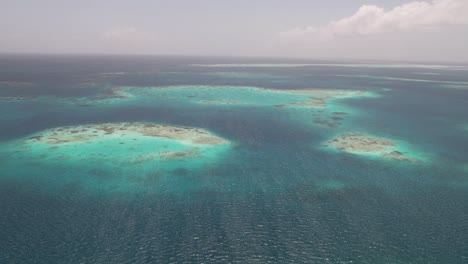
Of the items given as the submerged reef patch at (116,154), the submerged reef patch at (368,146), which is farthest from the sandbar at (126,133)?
the submerged reef patch at (368,146)

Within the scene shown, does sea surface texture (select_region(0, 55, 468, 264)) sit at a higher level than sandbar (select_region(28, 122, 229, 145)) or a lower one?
lower

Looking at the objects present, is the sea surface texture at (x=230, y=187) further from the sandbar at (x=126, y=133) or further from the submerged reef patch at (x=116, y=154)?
the sandbar at (x=126, y=133)

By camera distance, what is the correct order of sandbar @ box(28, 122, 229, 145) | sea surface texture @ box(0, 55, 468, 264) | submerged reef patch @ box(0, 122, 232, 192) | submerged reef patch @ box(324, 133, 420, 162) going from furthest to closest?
sandbar @ box(28, 122, 229, 145), submerged reef patch @ box(324, 133, 420, 162), submerged reef patch @ box(0, 122, 232, 192), sea surface texture @ box(0, 55, 468, 264)

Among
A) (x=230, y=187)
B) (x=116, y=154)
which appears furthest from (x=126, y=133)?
(x=230, y=187)

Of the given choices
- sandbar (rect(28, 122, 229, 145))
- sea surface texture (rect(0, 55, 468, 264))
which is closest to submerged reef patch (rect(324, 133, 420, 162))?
sea surface texture (rect(0, 55, 468, 264))

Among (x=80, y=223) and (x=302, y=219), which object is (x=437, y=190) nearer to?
(x=302, y=219)

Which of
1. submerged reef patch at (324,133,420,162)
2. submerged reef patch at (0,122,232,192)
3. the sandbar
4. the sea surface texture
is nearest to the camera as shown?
the sea surface texture

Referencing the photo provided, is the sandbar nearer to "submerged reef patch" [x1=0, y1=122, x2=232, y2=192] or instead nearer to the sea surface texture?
"submerged reef patch" [x1=0, y1=122, x2=232, y2=192]
